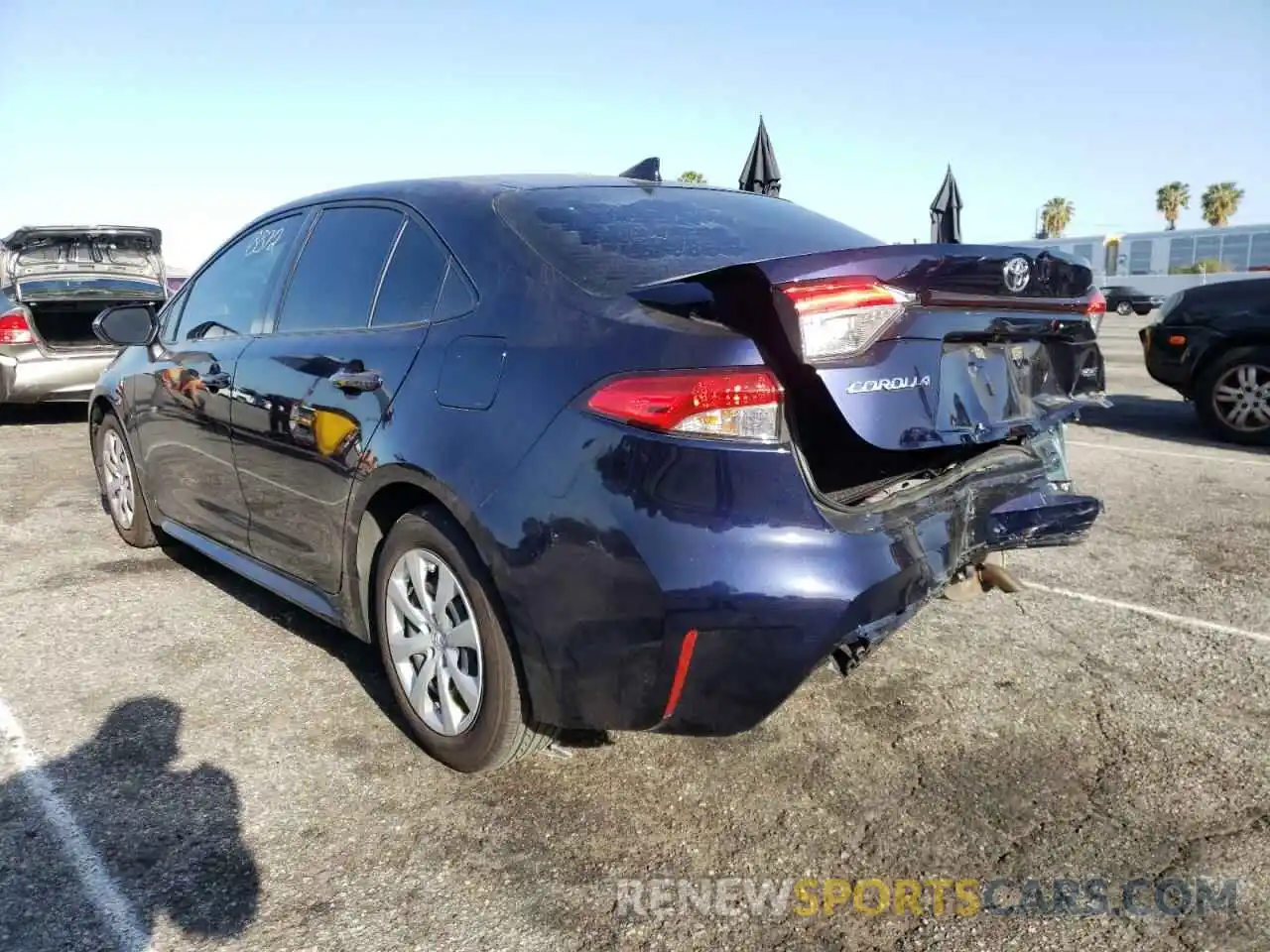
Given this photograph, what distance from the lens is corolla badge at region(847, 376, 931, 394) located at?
2.20 meters

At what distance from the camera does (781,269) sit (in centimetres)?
213

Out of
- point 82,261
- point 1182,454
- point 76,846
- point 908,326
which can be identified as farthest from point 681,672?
point 82,261

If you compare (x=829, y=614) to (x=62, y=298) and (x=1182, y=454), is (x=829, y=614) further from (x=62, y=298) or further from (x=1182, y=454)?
(x=62, y=298)

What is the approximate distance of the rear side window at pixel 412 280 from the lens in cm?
277

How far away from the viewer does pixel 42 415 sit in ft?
32.2

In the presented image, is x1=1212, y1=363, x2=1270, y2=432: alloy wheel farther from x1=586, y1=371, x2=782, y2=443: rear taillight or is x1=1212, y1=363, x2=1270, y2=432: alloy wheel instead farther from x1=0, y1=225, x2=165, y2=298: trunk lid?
x1=0, y1=225, x2=165, y2=298: trunk lid

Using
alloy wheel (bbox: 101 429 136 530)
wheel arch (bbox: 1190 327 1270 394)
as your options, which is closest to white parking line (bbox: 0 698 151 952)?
alloy wheel (bbox: 101 429 136 530)

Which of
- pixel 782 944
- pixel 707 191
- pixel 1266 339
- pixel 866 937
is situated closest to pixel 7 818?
pixel 782 944

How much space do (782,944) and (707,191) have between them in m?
2.42

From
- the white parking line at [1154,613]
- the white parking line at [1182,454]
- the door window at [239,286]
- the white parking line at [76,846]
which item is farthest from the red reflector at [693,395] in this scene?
the white parking line at [1182,454]

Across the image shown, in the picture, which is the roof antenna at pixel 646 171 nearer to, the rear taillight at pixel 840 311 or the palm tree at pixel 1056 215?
the rear taillight at pixel 840 311

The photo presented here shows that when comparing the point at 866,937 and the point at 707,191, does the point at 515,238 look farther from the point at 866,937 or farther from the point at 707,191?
the point at 866,937

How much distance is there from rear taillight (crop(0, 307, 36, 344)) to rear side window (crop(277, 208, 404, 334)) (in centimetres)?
622

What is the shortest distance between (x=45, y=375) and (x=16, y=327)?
0.46 meters
